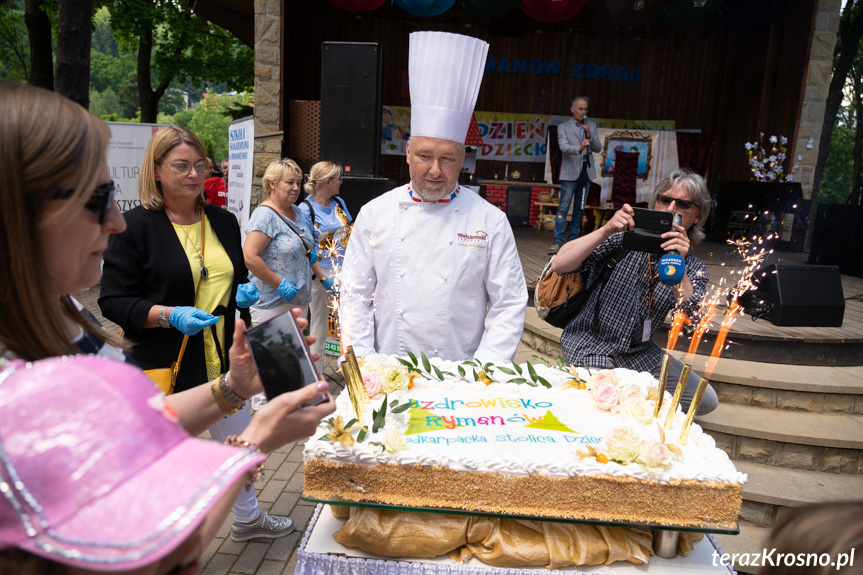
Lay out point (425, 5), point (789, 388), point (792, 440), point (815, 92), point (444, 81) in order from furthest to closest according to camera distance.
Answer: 1. point (425, 5)
2. point (815, 92)
3. point (789, 388)
4. point (792, 440)
5. point (444, 81)

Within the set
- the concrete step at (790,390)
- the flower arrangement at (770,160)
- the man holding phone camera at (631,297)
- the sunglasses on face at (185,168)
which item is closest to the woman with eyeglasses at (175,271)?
the sunglasses on face at (185,168)

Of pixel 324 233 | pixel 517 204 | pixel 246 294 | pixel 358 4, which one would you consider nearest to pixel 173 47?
pixel 358 4

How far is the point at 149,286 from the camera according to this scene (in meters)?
2.69

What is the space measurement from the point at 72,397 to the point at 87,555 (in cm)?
19

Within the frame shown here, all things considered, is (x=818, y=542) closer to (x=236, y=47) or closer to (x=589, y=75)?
(x=589, y=75)

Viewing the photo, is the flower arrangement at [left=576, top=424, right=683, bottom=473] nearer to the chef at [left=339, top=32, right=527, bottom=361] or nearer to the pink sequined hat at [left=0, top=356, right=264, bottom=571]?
the chef at [left=339, top=32, right=527, bottom=361]

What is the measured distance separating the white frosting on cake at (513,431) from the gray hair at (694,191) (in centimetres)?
105

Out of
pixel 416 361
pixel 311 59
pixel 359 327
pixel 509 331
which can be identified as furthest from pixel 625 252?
pixel 311 59

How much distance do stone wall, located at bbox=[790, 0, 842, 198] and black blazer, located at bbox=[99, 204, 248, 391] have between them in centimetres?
1008

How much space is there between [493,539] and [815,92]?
10532 mm

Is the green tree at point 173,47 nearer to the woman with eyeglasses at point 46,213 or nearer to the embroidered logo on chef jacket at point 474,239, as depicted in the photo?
the embroidered logo on chef jacket at point 474,239

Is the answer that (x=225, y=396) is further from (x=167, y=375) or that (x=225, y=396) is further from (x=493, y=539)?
(x=167, y=375)

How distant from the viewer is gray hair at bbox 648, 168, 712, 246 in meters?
2.88

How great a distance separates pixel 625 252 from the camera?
2760mm
